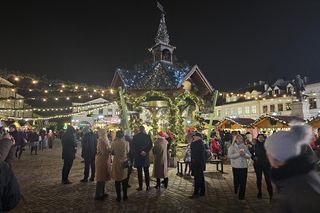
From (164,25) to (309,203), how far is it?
60.1ft

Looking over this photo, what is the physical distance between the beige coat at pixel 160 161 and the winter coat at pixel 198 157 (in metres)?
1.45

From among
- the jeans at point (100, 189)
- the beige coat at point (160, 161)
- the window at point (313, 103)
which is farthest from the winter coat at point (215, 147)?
the window at point (313, 103)

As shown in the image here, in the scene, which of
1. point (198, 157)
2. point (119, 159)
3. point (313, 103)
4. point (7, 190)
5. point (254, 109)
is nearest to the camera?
point (7, 190)

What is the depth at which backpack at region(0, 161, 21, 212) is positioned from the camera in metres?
3.95

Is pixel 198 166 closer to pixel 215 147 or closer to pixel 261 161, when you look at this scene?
pixel 261 161

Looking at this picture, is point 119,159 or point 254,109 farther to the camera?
point 254,109

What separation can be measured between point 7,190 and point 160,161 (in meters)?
6.01

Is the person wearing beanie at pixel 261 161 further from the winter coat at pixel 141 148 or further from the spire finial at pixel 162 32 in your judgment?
the spire finial at pixel 162 32

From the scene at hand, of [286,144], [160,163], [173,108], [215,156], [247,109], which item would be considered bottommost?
[215,156]

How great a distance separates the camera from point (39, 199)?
7.79 metres

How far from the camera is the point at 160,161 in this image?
9.55m

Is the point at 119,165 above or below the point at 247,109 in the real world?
below

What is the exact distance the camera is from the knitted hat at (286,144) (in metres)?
2.31

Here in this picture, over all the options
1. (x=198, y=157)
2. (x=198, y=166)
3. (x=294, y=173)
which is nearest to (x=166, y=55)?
(x=198, y=157)
